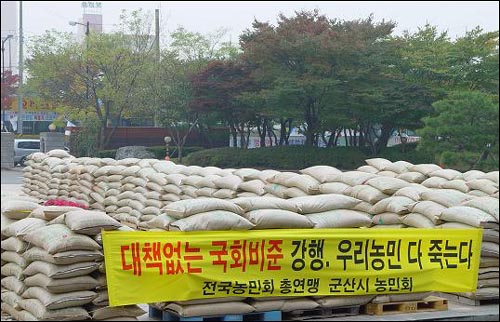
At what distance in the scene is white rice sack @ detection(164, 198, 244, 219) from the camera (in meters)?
6.68

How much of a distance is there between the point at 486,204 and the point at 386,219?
1.08 m

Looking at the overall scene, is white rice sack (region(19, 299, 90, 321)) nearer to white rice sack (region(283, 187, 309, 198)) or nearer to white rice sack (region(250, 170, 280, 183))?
white rice sack (region(283, 187, 309, 198))

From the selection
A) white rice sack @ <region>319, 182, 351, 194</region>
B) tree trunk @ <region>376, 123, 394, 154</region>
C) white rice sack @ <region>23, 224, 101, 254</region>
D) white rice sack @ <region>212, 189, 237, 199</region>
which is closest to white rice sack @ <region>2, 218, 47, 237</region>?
white rice sack @ <region>23, 224, 101, 254</region>

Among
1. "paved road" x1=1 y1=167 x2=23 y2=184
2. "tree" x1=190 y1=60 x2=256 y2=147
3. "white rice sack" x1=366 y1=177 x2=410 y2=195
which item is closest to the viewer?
"white rice sack" x1=366 y1=177 x2=410 y2=195

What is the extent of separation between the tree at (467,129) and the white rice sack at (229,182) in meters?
5.30

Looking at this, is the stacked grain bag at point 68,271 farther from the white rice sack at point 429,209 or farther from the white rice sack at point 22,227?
the white rice sack at point 429,209

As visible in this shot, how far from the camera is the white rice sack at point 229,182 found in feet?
32.1

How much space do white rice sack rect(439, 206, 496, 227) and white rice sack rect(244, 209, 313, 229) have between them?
4.78ft

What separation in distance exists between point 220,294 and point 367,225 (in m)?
1.64

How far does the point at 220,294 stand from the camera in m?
6.47

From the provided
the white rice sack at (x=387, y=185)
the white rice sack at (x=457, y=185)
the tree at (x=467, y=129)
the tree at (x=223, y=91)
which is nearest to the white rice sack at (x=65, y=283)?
the white rice sack at (x=387, y=185)

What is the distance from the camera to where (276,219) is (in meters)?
6.78

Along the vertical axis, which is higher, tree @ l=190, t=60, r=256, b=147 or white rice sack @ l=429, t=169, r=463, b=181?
tree @ l=190, t=60, r=256, b=147

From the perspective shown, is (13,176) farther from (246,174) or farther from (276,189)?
(276,189)
